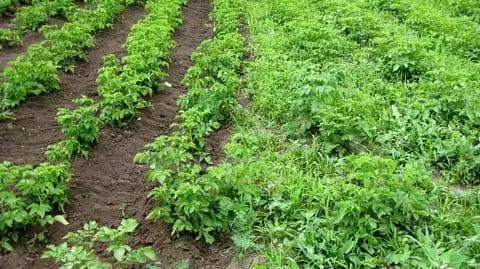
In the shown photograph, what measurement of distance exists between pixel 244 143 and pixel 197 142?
1.81ft

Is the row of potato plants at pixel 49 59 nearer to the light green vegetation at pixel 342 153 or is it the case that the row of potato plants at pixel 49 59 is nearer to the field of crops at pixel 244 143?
the field of crops at pixel 244 143

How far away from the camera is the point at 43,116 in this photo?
603 centimetres

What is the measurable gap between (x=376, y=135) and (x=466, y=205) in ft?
4.16

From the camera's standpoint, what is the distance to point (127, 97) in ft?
19.3

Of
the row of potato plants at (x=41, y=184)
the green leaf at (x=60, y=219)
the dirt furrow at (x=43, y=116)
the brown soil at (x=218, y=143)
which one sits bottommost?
the brown soil at (x=218, y=143)

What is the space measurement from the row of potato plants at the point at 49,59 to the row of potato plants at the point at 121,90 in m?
0.59

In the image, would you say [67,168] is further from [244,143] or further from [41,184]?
[244,143]

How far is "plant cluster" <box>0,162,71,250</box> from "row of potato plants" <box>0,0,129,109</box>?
218 centimetres

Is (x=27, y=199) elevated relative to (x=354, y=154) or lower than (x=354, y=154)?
elevated

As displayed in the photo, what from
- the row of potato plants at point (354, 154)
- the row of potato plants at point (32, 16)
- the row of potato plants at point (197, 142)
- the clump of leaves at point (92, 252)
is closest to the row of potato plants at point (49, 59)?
the row of potato plants at point (32, 16)

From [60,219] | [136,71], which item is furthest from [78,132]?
[136,71]

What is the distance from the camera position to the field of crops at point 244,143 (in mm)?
3867

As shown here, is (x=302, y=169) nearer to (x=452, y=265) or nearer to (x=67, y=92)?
(x=452, y=265)

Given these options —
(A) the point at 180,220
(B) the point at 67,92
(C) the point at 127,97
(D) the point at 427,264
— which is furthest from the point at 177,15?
(D) the point at 427,264
